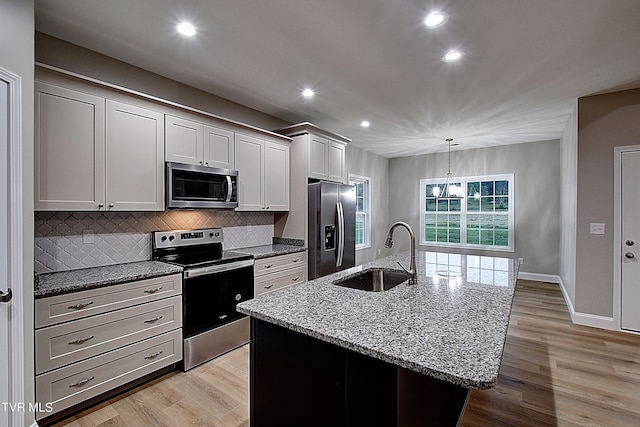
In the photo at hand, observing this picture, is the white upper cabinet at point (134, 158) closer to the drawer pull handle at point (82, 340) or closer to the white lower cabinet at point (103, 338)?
the white lower cabinet at point (103, 338)

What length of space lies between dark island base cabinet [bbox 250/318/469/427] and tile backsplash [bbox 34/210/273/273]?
1.82m

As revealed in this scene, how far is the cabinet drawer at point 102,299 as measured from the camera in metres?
1.86

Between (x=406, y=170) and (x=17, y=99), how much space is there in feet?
21.2

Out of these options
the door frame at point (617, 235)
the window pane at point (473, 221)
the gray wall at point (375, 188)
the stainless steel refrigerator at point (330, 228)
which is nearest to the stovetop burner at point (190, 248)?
the stainless steel refrigerator at point (330, 228)

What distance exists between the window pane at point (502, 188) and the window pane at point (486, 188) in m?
0.11

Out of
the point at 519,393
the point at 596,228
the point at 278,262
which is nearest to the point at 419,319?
the point at 519,393

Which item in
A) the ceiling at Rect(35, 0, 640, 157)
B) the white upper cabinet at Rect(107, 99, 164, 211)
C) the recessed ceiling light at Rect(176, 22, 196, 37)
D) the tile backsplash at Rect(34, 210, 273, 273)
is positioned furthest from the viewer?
the white upper cabinet at Rect(107, 99, 164, 211)

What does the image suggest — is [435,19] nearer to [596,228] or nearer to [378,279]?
[378,279]

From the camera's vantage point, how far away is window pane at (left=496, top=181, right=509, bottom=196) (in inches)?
234

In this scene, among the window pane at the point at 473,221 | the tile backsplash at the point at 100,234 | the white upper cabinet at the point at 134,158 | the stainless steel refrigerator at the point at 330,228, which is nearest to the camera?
the tile backsplash at the point at 100,234

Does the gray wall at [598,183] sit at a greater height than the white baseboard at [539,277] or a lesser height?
greater

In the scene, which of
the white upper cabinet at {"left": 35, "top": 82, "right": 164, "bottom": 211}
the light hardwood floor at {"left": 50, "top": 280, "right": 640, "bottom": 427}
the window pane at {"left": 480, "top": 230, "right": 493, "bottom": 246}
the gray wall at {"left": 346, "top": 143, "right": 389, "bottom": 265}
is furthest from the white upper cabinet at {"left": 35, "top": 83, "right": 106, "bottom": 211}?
the window pane at {"left": 480, "top": 230, "right": 493, "bottom": 246}

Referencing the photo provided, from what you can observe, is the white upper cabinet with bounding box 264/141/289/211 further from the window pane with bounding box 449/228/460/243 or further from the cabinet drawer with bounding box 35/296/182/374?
the window pane with bounding box 449/228/460/243

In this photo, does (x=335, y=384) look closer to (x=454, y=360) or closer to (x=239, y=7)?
(x=454, y=360)
